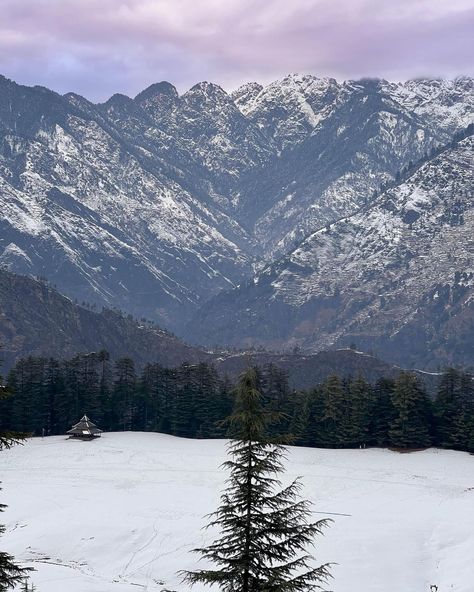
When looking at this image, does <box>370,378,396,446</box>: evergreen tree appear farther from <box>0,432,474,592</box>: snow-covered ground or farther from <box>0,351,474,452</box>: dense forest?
<box>0,432,474,592</box>: snow-covered ground

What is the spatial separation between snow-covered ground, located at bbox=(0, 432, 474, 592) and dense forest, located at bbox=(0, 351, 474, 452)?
7.73 meters

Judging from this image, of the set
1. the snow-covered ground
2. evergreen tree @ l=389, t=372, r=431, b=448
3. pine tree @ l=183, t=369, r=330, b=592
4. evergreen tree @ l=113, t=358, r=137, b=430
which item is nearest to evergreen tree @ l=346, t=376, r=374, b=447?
evergreen tree @ l=389, t=372, r=431, b=448

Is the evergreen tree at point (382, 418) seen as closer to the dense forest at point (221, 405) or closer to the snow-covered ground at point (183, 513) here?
the dense forest at point (221, 405)

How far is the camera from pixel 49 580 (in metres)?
52.6

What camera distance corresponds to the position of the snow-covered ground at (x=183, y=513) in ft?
185

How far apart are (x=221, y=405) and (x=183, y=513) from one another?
208ft

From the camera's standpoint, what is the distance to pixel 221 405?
440 feet

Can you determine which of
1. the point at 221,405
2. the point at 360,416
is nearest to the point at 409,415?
the point at 360,416

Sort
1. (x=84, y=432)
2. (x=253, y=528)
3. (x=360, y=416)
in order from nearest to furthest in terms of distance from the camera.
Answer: (x=253, y=528)
(x=84, y=432)
(x=360, y=416)

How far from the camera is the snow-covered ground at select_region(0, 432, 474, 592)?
5628cm

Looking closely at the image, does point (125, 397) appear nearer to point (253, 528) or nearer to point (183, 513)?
point (183, 513)

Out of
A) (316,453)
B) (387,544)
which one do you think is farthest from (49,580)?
(316,453)

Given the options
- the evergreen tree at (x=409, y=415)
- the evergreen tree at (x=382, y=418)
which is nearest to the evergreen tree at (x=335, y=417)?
the evergreen tree at (x=382, y=418)

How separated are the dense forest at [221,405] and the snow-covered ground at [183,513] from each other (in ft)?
25.4
